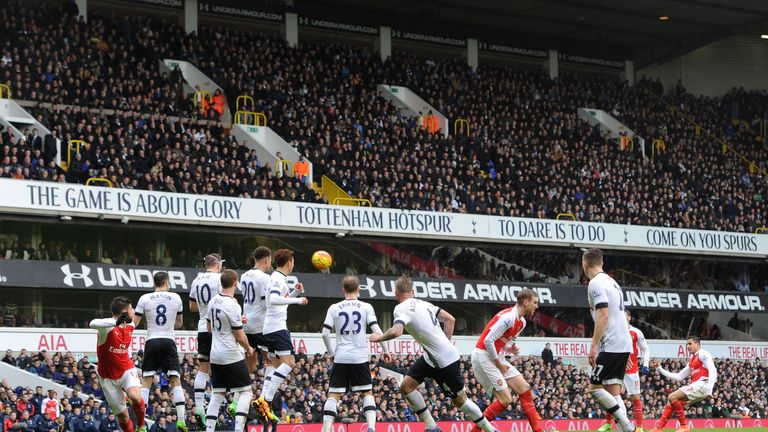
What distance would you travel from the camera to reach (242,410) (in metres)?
17.5

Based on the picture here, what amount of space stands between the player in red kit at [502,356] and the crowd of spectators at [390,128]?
20.0 m

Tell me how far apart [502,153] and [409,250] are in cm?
836

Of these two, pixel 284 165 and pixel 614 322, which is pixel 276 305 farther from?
pixel 284 165

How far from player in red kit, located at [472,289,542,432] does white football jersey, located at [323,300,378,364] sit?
75.6 inches

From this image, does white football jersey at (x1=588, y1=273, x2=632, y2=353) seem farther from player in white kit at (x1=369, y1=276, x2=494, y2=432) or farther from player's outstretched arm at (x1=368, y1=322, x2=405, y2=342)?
player's outstretched arm at (x1=368, y1=322, x2=405, y2=342)

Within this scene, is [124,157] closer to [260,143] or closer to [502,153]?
[260,143]

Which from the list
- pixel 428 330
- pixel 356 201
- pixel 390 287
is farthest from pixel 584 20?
pixel 428 330

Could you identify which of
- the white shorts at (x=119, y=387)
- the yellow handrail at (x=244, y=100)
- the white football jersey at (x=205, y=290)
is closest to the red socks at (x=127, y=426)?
the white shorts at (x=119, y=387)

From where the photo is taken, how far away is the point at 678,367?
4559 centimetres

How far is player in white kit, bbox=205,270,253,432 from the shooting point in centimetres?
1731

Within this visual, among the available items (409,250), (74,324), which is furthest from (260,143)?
(74,324)

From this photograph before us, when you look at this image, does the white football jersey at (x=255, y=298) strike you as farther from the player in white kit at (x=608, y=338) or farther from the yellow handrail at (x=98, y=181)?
the yellow handrail at (x=98, y=181)

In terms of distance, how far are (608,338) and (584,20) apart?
43934mm

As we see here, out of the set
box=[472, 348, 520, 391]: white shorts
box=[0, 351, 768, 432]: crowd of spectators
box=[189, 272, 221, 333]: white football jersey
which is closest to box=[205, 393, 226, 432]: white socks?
box=[189, 272, 221, 333]: white football jersey
